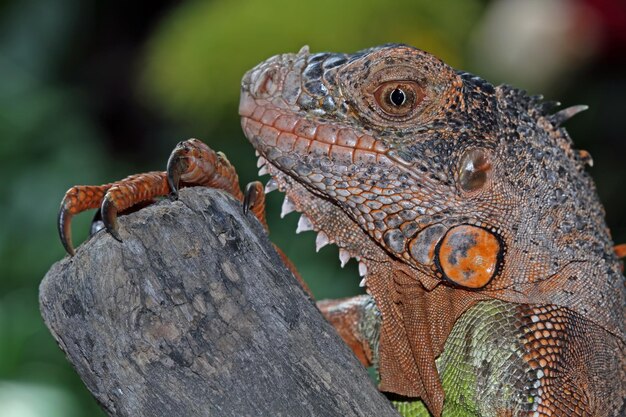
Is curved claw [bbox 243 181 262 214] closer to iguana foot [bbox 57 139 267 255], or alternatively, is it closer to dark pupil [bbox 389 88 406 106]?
iguana foot [bbox 57 139 267 255]

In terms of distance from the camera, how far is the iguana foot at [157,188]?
248 cm

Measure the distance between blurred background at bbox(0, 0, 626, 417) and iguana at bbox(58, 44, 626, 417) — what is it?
4.08 metres

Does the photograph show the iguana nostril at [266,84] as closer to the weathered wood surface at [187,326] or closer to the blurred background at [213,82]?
the weathered wood surface at [187,326]

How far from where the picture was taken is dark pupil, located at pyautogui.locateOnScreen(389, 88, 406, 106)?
114 inches

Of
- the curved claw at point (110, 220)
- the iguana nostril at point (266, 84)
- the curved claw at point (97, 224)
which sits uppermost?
the iguana nostril at point (266, 84)

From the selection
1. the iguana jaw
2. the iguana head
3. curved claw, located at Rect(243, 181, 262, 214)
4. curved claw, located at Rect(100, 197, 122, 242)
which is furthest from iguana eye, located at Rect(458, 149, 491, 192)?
curved claw, located at Rect(100, 197, 122, 242)

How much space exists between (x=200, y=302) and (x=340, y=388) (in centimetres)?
52

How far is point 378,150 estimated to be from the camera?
2.87 m

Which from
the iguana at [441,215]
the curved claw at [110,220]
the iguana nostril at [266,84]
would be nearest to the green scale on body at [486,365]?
the iguana at [441,215]

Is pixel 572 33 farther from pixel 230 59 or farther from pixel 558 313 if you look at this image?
pixel 558 313

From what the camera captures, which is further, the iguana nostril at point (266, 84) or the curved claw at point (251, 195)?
the iguana nostril at point (266, 84)

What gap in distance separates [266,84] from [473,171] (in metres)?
0.79

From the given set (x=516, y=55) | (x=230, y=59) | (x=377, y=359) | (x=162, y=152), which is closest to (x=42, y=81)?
(x=162, y=152)

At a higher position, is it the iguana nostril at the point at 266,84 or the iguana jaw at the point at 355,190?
the iguana nostril at the point at 266,84
